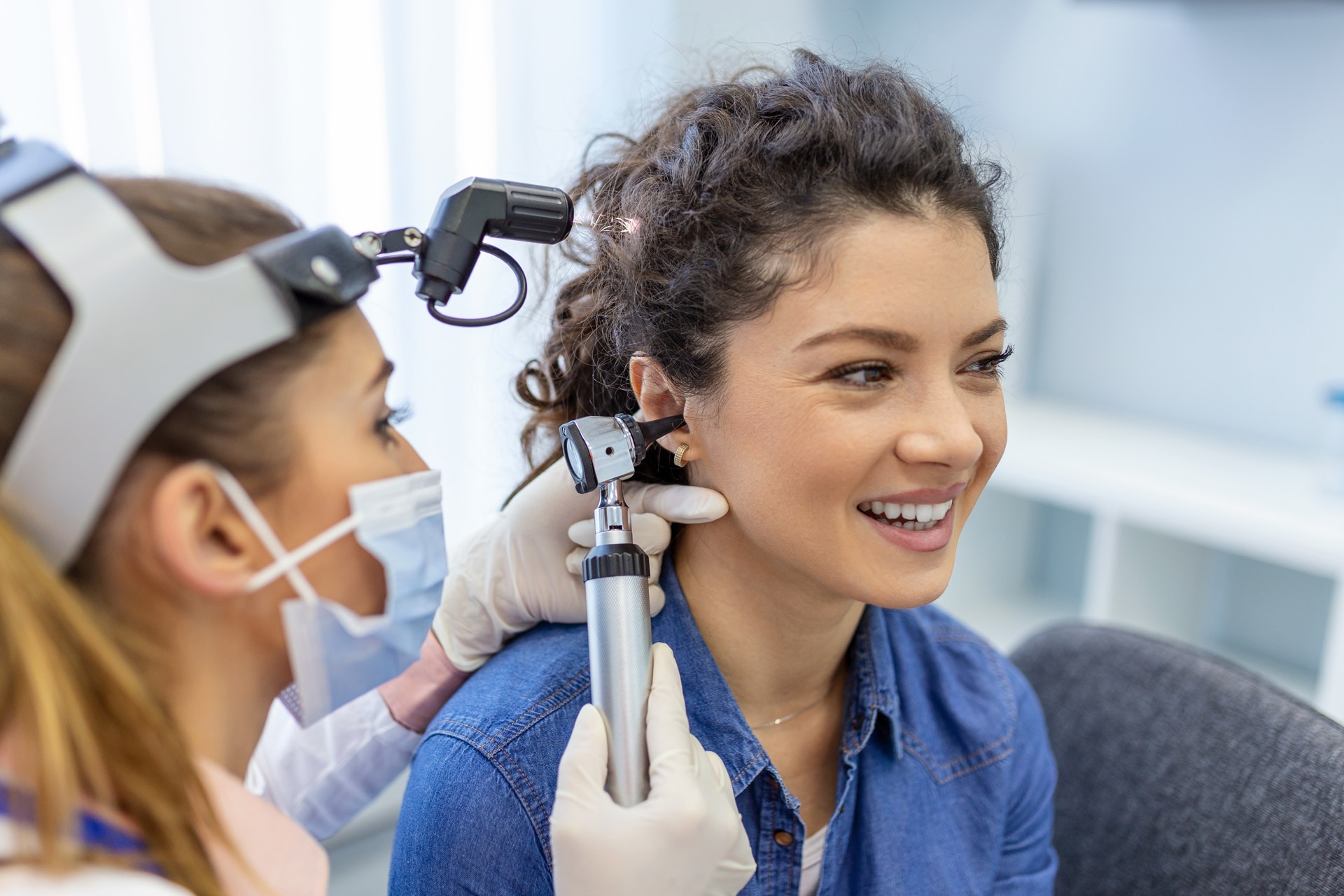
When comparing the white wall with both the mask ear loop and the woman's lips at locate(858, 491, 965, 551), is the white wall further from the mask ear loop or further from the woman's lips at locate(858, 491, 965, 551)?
the mask ear loop

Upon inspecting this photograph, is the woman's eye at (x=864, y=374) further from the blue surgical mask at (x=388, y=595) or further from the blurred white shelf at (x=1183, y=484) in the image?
the blurred white shelf at (x=1183, y=484)

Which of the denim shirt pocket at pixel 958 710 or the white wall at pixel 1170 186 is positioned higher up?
the white wall at pixel 1170 186

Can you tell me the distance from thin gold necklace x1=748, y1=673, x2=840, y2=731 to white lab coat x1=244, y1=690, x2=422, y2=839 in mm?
360

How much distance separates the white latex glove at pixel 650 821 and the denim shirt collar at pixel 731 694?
0.18 metres

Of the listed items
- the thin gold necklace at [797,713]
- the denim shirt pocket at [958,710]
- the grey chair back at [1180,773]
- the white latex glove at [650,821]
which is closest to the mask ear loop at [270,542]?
the white latex glove at [650,821]

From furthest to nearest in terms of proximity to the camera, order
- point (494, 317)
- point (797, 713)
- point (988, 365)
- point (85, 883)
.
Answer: point (797, 713)
point (988, 365)
point (494, 317)
point (85, 883)

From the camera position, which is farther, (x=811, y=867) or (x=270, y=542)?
(x=811, y=867)

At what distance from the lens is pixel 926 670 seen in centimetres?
120

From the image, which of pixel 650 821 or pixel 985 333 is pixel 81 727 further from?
pixel 985 333

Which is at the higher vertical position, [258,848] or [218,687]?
[218,687]

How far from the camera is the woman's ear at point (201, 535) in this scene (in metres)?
0.60

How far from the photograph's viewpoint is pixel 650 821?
0.76 m

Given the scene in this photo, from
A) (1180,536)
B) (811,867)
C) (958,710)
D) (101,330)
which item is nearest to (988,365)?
(958,710)

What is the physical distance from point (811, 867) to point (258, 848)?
1.83ft
